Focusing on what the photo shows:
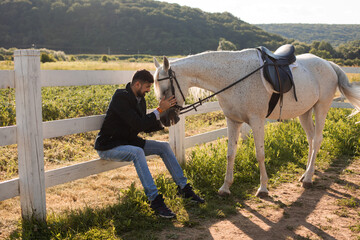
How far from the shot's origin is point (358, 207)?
4.00 m

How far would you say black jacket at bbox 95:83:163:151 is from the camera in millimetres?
3486

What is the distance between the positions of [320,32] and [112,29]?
125632 mm

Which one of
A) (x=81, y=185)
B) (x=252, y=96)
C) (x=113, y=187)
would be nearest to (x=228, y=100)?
(x=252, y=96)

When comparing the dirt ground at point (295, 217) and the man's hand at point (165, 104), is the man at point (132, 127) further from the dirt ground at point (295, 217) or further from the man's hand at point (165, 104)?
the dirt ground at point (295, 217)

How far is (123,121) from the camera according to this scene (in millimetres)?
3621

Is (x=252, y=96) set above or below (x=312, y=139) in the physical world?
above

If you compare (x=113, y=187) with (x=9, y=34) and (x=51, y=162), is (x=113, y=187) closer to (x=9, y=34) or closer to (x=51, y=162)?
(x=51, y=162)

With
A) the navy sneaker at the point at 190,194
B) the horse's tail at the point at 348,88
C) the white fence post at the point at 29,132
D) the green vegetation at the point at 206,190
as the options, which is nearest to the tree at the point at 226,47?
the green vegetation at the point at 206,190

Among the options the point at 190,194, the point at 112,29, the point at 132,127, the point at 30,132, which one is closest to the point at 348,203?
the point at 190,194

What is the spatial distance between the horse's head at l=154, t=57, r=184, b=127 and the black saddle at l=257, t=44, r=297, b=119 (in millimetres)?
1116

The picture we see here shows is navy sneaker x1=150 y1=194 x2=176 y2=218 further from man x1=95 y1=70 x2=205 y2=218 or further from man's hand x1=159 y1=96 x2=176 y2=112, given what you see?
man's hand x1=159 y1=96 x2=176 y2=112

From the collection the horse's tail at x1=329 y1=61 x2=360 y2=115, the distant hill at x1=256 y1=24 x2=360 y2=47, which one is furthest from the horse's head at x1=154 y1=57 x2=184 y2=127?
the distant hill at x1=256 y1=24 x2=360 y2=47

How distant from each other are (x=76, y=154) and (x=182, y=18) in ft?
441

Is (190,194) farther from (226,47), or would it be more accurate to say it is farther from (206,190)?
(226,47)
